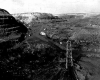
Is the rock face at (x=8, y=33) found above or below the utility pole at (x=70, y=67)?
above

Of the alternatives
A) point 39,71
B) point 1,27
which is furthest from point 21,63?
point 1,27

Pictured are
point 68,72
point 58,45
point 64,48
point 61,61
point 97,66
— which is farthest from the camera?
point 58,45

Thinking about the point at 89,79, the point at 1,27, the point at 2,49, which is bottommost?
the point at 89,79

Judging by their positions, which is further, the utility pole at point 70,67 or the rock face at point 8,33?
the rock face at point 8,33

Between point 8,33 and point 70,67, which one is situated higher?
point 8,33

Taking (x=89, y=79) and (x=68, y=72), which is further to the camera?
(x=68, y=72)

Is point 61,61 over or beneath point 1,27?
beneath

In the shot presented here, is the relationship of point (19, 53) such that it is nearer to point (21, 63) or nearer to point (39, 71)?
point (21, 63)

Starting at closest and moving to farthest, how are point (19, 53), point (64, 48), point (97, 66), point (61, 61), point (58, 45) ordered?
point (97, 66)
point (61, 61)
point (19, 53)
point (64, 48)
point (58, 45)

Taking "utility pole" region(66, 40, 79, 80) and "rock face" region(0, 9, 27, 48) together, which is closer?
"utility pole" region(66, 40, 79, 80)

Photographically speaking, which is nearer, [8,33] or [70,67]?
[70,67]

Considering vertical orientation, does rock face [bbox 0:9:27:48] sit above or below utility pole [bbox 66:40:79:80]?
above
